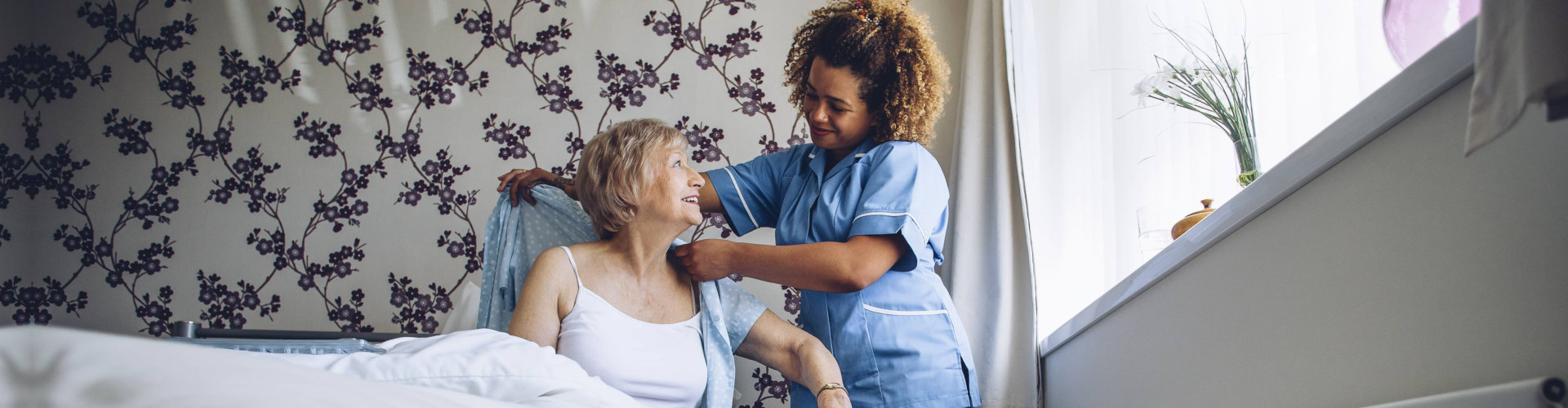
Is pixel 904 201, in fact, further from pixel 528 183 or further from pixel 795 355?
pixel 528 183

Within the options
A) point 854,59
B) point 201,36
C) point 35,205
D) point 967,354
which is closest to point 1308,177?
point 967,354

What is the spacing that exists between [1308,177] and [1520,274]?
32 cm

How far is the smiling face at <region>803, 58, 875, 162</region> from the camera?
1.85m

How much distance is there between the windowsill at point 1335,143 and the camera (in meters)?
0.84

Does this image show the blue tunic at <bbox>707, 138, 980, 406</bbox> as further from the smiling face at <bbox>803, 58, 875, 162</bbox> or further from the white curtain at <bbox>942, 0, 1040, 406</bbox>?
the white curtain at <bbox>942, 0, 1040, 406</bbox>

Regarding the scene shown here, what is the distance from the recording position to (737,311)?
175 centimetres

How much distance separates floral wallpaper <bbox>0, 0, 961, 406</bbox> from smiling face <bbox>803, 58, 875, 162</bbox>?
0.72 metres

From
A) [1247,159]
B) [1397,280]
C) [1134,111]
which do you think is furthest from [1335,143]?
[1134,111]

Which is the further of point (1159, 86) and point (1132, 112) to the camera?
point (1132, 112)

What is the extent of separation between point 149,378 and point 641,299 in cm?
118

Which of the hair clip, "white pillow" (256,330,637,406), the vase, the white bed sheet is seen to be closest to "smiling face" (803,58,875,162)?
the hair clip

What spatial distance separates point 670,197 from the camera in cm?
168

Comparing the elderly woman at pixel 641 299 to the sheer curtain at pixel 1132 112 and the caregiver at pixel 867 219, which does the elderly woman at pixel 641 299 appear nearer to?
the caregiver at pixel 867 219

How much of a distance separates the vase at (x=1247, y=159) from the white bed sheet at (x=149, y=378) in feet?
4.61
